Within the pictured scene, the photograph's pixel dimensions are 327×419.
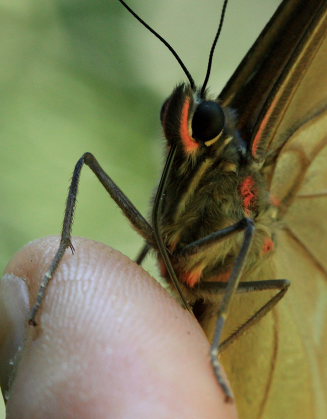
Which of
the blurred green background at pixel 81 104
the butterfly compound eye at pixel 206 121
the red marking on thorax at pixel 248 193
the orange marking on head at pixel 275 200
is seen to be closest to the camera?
the butterfly compound eye at pixel 206 121

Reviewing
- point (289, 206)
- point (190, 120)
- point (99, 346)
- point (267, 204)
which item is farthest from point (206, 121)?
point (99, 346)

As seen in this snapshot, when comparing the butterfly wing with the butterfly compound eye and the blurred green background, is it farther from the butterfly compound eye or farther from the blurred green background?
the blurred green background

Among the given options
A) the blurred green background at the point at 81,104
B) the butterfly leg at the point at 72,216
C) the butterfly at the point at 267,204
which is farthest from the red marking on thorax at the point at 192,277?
the blurred green background at the point at 81,104

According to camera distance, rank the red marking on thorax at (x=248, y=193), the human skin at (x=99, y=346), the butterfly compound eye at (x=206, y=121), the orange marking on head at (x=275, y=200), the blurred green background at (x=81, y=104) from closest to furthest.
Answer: the human skin at (x=99, y=346), the butterfly compound eye at (x=206, y=121), the red marking on thorax at (x=248, y=193), the orange marking on head at (x=275, y=200), the blurred green background at (x=81, y=104)

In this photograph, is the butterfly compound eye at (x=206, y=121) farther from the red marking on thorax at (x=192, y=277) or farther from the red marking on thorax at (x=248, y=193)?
the red marking on thorax at (x=192, y=277)

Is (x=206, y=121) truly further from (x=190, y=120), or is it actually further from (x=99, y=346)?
(x=99, y=346)

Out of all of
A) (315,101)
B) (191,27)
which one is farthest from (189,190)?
(191,27)
